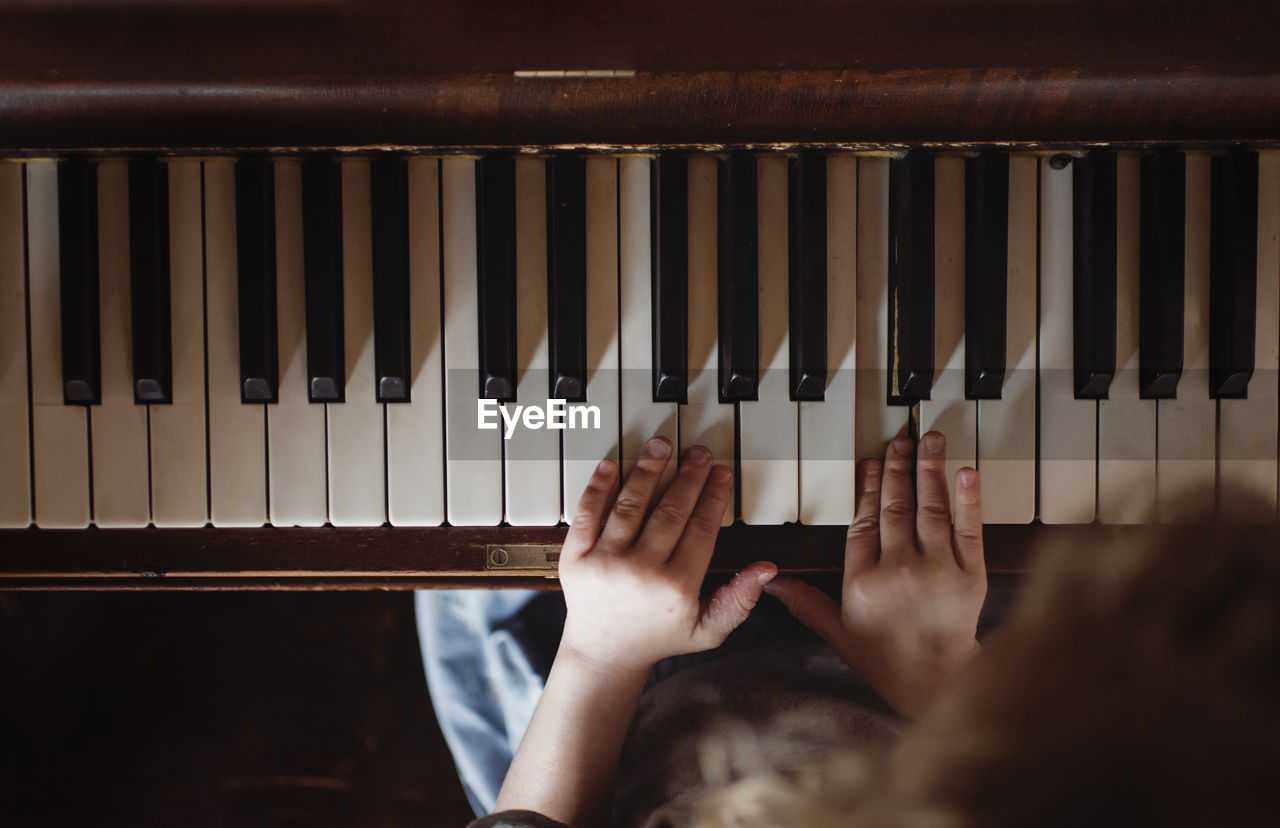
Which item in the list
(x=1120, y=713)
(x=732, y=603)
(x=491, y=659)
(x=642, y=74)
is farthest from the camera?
(x=491, y=659)

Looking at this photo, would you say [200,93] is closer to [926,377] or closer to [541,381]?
[541,381]

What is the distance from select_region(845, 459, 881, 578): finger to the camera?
0.72m

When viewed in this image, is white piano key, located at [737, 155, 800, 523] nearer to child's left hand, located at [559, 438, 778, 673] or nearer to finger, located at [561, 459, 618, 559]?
child's left hand, located at [559, 438, 778, 673]

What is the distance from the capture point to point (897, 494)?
72cm

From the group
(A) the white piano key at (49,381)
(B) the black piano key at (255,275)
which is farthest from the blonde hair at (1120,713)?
(A) the white piano key at (49,381)

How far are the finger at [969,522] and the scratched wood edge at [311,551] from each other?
2 cm

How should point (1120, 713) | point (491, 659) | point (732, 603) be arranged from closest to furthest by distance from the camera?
point (1120, 713) < point (732, 603) < point (491, 659)

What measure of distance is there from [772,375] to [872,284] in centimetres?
15

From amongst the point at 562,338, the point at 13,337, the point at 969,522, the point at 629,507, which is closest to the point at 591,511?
the point at 629,507

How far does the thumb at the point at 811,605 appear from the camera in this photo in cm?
79

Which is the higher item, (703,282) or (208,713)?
(703,282)

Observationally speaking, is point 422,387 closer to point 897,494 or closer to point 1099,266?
point 897,494

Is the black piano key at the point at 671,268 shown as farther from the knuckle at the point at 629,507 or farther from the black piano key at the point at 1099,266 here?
the black piano key at the point at 1099,266

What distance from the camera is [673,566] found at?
0.72 m
